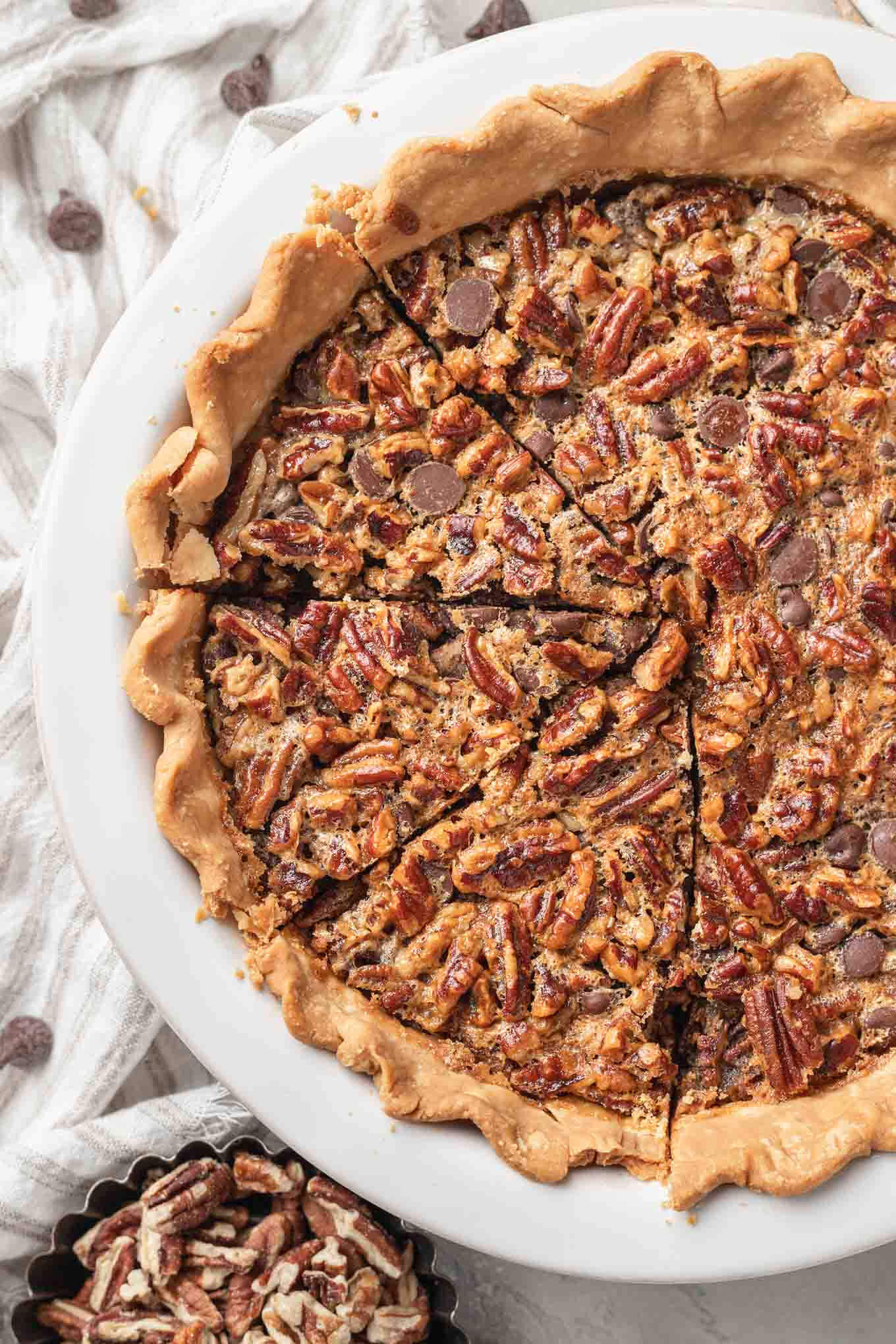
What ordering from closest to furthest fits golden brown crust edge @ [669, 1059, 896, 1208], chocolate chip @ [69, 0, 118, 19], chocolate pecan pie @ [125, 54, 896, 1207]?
golden brown crust edge @ [669, 1059, 896, 1208] → chocolate pecan pie @ [125, 54, 896, 1207] → chocolate chip @ [69, 0, 118, 19]

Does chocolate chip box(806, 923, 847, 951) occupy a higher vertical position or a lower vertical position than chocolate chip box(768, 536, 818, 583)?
lower

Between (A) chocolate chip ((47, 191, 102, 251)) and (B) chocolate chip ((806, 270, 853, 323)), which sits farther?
(A) chocolate chip ((47, 191, 102, 251))

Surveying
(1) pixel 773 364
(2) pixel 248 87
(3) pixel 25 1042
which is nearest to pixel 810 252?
(1) pixel 773 364

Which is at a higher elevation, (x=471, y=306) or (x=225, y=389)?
(x=225, y=389)

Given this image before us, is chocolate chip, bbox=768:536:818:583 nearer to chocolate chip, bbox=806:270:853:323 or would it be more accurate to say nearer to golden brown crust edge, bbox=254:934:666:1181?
chocolate chip, bbox=806:270:853:323

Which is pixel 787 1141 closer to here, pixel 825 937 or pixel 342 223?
pixel 825 937

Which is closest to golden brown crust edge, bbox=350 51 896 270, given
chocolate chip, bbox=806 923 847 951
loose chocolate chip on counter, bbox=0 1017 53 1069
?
chocolate chip, bbox=806 923 847 951

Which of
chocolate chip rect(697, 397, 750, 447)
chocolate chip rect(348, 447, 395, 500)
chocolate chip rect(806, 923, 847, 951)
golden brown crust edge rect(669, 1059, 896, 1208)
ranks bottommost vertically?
golden brown crust edge rect(669, 1059, 896, 1208)
